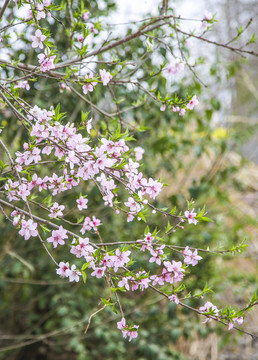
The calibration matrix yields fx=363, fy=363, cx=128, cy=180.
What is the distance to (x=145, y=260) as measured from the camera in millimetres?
2221

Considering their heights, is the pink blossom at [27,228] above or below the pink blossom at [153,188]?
below

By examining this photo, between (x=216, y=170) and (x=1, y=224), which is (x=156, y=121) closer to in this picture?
(x=216, y=170)

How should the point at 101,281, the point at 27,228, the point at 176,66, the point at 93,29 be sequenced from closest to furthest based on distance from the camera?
the point at 27,228 → the point at 176,66 → the point at 93,29 → the point at 101,281

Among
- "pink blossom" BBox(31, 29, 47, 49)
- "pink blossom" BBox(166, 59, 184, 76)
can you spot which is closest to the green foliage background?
"pink blossom" BBox(166, 59, 184, 76)

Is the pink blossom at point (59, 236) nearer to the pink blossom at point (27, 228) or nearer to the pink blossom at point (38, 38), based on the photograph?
the pink blossom at point (27, 228)

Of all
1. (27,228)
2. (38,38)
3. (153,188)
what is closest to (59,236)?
(27,228)

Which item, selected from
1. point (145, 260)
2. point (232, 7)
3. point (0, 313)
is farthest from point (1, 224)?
point (232, 7)

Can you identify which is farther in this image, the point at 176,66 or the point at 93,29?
the point at 93,29

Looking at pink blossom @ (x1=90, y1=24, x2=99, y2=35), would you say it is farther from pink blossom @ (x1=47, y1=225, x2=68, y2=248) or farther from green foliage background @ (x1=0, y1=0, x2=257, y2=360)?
pink blossom @ (x1=47, y1=225, x2=68, y2=248)

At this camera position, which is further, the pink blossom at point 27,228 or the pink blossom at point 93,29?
the pink blossom at point 93,29

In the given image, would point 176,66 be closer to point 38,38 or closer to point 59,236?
point 38,38

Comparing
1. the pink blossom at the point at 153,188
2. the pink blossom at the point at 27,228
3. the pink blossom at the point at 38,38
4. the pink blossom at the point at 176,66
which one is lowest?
the pink blossom at the point at 27,228

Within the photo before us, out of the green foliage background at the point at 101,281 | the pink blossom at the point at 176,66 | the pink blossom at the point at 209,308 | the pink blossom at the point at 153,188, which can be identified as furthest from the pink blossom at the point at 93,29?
the pink blossom at the point at 209,308

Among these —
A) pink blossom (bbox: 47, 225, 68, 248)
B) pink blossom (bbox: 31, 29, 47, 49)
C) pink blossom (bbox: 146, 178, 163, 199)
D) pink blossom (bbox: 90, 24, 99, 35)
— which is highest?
pink blossom (bbox: 90, 24, 99, 35)
